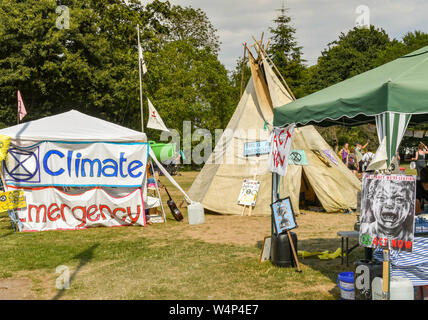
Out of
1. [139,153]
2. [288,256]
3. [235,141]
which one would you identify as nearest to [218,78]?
[235,141]

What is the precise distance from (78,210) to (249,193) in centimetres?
472

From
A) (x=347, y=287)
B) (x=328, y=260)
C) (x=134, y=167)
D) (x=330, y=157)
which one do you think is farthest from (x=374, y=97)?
(x=330, y=157)

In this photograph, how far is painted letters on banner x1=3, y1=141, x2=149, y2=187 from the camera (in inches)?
412

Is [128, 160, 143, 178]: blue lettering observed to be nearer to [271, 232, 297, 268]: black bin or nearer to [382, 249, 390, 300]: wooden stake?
[271, 232, 297, 268]: black bin

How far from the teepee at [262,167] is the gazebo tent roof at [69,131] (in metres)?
2.82

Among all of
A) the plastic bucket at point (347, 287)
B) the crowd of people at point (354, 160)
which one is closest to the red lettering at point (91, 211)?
the plastic bucket at point (347, 287)

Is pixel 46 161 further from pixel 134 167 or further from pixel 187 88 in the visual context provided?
pixel 187 88

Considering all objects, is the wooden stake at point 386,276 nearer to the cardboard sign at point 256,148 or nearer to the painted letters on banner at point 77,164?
the painted letters on banner at point 77,164

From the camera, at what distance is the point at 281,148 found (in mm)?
7086

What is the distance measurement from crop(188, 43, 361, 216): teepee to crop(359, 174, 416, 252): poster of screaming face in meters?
7.59

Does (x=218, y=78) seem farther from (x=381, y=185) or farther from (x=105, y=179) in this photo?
(x=381, y=185)

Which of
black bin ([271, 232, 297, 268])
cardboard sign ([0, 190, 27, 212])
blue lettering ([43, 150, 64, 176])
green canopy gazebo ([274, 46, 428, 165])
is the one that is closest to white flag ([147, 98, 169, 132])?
blue lettering ([43, 150, 64, 176])

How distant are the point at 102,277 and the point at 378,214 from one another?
420 centimetres

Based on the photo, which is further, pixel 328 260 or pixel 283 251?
pixel 328 260
